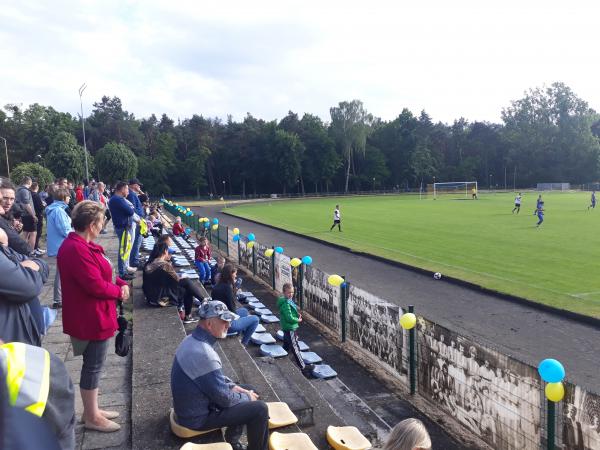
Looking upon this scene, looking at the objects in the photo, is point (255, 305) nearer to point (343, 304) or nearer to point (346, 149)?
point (343, 304)

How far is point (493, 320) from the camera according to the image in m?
11.1

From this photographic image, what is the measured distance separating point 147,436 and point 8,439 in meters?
3.31

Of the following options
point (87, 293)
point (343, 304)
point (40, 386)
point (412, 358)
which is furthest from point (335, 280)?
point (40, 386)

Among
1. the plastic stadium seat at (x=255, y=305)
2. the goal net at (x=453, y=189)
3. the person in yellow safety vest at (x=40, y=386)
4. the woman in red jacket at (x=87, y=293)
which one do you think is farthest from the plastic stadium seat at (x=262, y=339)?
the goal net at (x=453, y=189)

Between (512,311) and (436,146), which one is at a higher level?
(436,146)

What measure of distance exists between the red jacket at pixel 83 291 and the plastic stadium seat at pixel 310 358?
16.1 ft

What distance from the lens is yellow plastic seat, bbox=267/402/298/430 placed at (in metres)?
4.94

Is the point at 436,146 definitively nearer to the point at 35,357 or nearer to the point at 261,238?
the point at 261,238

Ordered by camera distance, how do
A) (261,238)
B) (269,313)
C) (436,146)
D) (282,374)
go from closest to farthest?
(282,374), (269,313), (261,238), (436,146)

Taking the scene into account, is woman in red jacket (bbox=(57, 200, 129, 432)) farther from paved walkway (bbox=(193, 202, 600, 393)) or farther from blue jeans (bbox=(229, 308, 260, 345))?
paved walkway (bbox=(193, 202, 600, 393))

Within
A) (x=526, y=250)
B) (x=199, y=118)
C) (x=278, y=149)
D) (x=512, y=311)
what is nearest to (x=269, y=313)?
(x=512, y=311)

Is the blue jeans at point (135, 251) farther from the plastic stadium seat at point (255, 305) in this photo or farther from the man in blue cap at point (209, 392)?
the man in blue cap at point (209, 392)

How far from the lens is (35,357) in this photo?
5.62 feet

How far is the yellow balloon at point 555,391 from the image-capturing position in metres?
4.54
